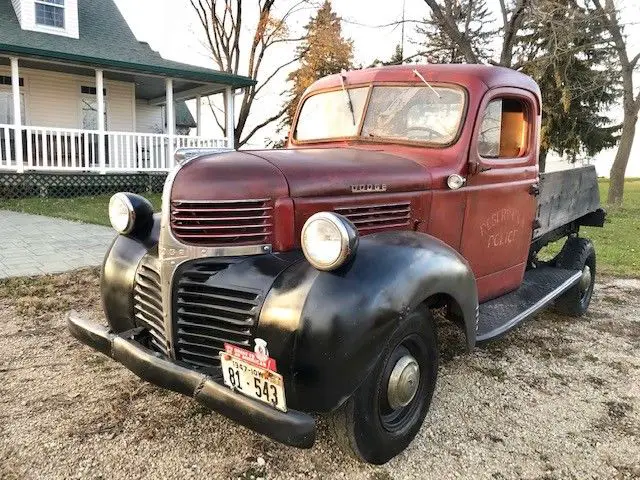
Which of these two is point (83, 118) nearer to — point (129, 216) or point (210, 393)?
point (129, 216)

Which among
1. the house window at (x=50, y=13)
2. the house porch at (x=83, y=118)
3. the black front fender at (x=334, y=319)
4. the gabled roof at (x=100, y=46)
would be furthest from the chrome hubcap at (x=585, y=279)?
the house window at (x=50, y=13)

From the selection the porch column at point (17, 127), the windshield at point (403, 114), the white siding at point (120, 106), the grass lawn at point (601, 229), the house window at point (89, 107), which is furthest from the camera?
the white siding at point (120, 106)

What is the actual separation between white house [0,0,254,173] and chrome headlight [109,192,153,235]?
11325 millimetres

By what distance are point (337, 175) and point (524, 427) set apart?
1.67m

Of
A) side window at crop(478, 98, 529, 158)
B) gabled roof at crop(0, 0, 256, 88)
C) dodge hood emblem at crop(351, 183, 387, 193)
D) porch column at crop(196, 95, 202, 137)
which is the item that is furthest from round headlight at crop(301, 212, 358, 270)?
porch column at crop(196, 95, 202, 137)

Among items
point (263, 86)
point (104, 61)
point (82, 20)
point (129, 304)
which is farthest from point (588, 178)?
point (263, 86)

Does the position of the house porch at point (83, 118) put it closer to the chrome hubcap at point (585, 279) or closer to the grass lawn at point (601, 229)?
the grass lawn at point (601, 229)

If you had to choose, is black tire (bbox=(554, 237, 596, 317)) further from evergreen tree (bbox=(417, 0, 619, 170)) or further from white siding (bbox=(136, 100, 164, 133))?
white siding (bbox=(136, 100, 164, 133))

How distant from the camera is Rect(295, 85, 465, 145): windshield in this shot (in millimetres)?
3340

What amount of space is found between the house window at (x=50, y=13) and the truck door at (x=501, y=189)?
Answer: 1547 cm

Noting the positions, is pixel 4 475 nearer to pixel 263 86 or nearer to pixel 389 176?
pixel 389 176

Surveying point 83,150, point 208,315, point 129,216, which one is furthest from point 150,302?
point 83,150

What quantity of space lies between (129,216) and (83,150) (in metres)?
13.4

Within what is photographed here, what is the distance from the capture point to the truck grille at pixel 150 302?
260 centimetres
